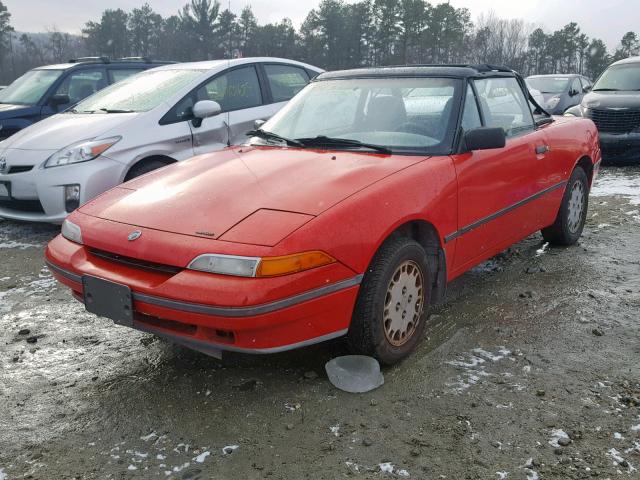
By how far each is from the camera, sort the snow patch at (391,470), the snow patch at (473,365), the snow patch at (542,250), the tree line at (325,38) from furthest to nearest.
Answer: the tree line at (325,38), the snow patch at (542,250), the snow patch at (473,365), the snow patch at (391,470)

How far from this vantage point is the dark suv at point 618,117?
916 centimetres

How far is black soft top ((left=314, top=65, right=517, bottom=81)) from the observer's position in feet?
12.3

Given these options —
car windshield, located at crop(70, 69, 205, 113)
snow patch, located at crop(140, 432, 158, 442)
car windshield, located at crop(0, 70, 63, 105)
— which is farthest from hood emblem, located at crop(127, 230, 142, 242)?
car windshield, located at crop(0, 70, 63, 105)

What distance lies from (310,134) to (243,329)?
5.59 feet

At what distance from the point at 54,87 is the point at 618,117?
8.48 metres

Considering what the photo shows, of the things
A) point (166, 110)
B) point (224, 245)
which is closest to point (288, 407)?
point (224, 245)

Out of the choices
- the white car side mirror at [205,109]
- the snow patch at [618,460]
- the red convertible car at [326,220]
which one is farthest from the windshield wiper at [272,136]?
the snow patch at [618,460]

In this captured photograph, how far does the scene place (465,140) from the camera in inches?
134

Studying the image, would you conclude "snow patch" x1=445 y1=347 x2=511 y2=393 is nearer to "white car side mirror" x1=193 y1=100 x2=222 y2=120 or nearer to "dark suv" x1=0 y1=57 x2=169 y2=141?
"white car side mirror" x1=193 y1=100 x2=222 y2=120

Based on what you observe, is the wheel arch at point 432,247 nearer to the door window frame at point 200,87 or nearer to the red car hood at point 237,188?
the red car hood at point 237,188

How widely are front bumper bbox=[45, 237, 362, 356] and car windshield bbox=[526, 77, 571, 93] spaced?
12880 mm

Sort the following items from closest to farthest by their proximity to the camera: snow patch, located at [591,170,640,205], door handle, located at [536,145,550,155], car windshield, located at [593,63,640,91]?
door handle, located at [536,145,550,155] < snow patch, located at [591,170,640,205] < car windshield, located at [593,63,640,91]

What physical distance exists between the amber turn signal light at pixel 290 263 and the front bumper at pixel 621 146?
27.3ft

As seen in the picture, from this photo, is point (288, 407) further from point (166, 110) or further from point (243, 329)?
point (166, 110)
